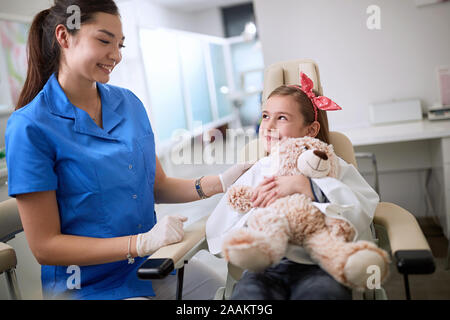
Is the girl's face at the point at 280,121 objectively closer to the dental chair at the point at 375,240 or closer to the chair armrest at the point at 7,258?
the dental chair at the point at 375,240

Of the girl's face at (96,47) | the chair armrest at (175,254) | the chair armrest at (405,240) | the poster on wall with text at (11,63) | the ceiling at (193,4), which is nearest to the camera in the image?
the chair armrest at (405,240)

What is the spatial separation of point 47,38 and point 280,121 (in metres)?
0.61

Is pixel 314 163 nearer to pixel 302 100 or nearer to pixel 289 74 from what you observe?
pixel 302 100

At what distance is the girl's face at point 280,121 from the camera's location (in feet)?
3.38

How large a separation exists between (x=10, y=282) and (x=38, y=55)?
531mm

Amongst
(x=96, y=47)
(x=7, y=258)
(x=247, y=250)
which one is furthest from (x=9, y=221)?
(x=247, y=250)

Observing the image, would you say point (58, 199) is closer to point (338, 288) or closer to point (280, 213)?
point (280, 213)

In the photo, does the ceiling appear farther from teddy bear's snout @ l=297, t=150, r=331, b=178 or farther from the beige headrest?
teddy bear's snout @ l=297, t=150, r=331, b=178

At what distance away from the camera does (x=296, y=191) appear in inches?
34.8

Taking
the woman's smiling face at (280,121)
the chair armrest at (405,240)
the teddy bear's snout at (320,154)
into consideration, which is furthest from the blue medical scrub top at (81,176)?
the chair armrest at (405,240)

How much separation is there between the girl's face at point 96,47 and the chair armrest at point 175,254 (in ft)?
1.39

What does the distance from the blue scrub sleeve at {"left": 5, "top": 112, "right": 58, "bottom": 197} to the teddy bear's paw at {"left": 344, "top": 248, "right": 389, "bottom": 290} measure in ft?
2.10
